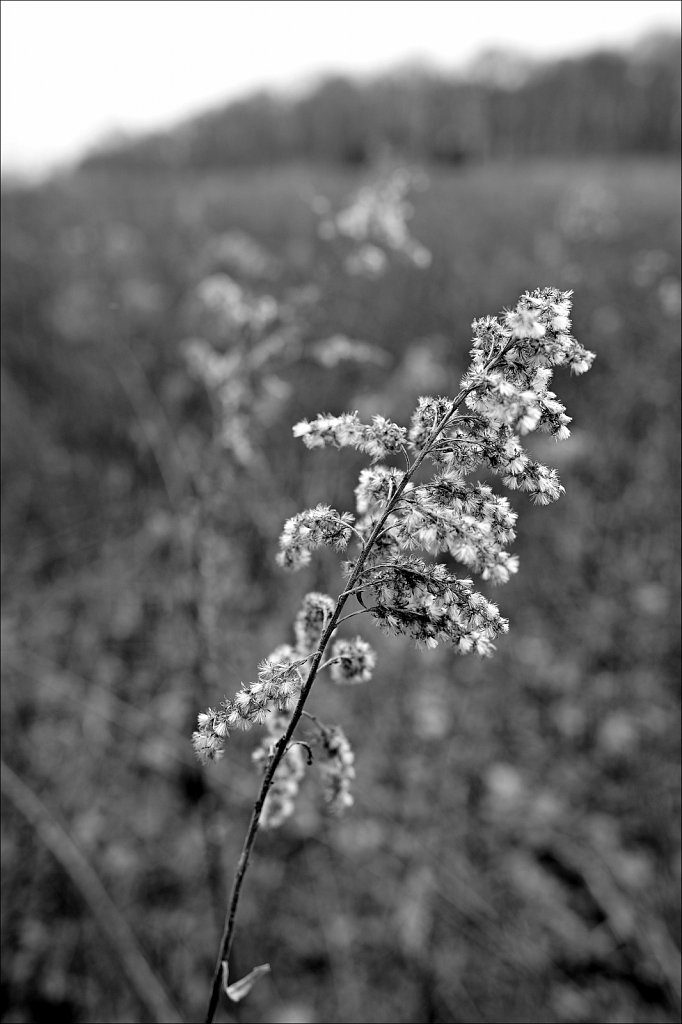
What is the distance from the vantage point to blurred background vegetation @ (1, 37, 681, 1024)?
3.21m

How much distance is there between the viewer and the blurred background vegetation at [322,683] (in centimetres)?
321

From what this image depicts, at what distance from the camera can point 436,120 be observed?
2403 centimetres

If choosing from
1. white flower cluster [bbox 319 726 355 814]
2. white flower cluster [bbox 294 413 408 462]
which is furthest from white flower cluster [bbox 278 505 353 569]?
white flower cluster [bbox 319 726 355 814]

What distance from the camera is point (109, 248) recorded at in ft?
31.0

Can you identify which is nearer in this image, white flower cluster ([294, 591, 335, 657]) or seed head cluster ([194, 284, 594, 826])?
seed head cluster ([194, 284, 594, 826])

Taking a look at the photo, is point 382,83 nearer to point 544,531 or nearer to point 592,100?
point 592,100

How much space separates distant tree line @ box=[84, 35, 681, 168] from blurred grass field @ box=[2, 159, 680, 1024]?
13716mm

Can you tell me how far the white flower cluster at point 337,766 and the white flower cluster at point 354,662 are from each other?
12 cm

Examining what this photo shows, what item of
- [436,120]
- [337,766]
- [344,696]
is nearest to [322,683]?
[344,696]

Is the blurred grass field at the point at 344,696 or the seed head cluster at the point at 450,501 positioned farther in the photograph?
the blurred grass field at the point at 344,696

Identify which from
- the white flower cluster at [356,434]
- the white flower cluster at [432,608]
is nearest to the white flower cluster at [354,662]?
the white flower cluster at [432,608]

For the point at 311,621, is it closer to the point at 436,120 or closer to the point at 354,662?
the point at 354,662

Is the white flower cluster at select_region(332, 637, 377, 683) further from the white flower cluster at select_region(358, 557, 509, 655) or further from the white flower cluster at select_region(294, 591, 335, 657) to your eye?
the white flower cluster at select_region(358, 557, 509, 655)

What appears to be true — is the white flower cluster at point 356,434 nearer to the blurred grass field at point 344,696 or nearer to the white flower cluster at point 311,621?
the white flower cluster at point 311,621
